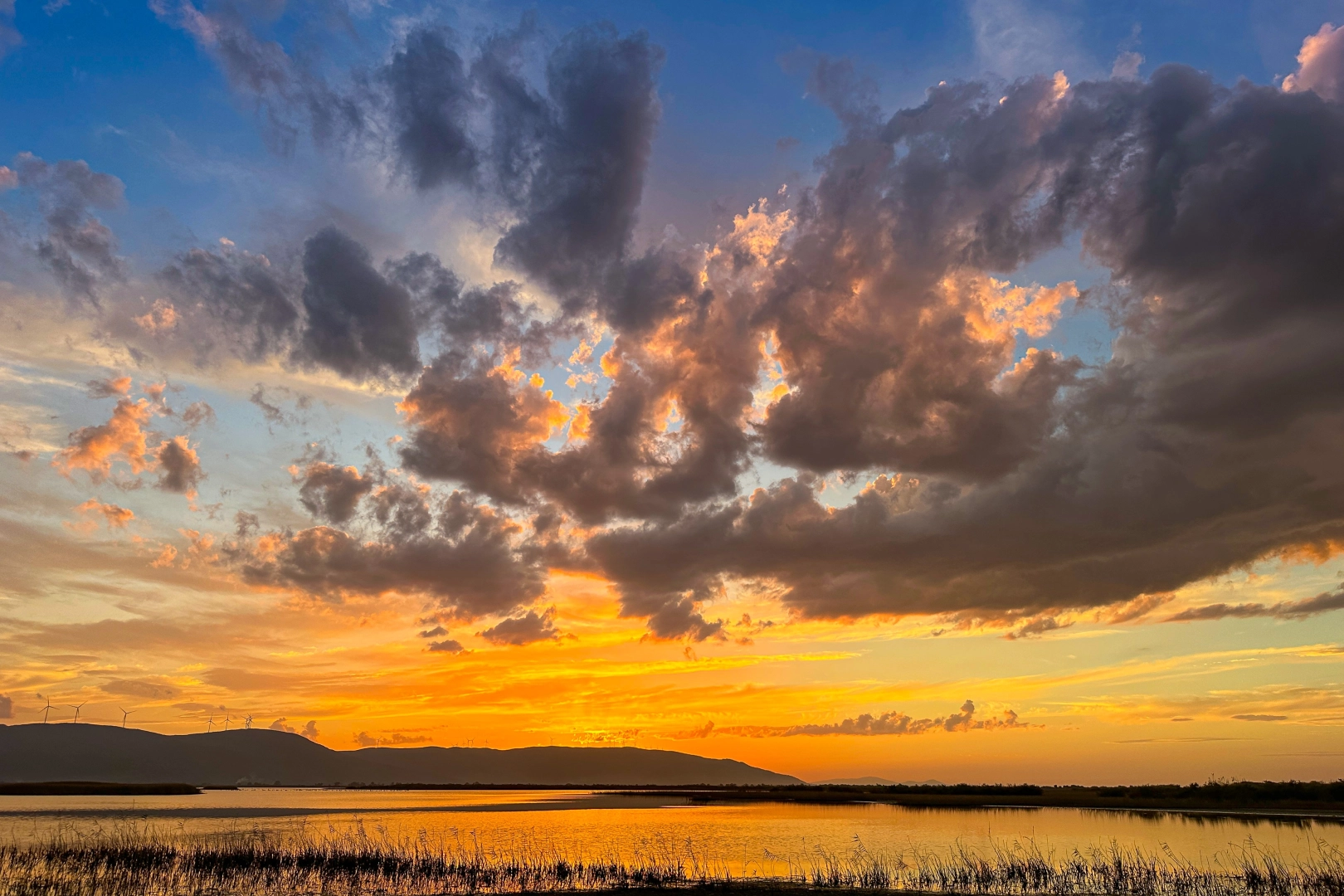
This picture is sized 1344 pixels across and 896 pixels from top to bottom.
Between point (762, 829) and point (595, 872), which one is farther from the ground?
point (595, 872)

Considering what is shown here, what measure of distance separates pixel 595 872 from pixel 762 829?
150 ft

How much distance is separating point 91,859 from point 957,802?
140984 millimetres

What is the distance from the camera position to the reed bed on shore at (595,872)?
143ft

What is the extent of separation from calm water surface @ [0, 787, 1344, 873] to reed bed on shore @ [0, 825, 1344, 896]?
426 cm

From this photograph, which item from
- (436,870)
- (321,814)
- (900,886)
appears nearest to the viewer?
(900,886)

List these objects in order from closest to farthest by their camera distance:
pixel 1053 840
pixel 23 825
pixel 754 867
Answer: pixel 754 867, pixel 1053 840, pixel 23 825

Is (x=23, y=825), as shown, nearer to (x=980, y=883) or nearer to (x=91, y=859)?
(x=91, y=859)

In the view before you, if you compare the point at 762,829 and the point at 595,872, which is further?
the point at 762,829

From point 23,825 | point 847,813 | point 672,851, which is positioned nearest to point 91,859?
Answer: point 672,851

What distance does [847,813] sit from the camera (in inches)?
4594

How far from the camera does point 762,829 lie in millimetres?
88188

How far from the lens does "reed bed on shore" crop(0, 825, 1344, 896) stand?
43531 millimetres

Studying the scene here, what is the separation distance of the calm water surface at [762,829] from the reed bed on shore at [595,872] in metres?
4.26

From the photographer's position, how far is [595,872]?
48344mm
